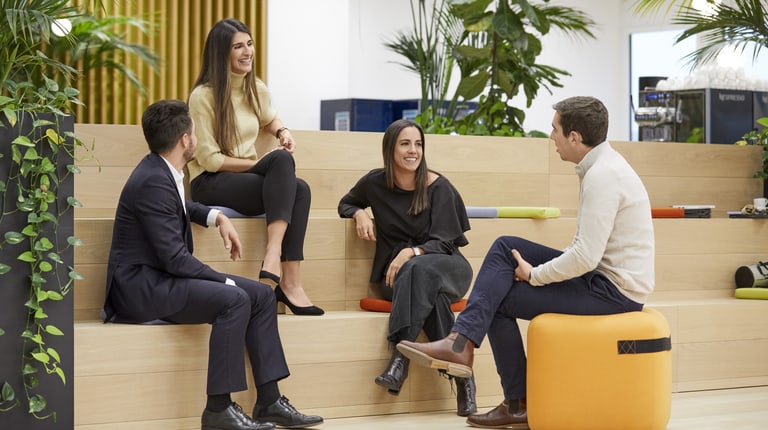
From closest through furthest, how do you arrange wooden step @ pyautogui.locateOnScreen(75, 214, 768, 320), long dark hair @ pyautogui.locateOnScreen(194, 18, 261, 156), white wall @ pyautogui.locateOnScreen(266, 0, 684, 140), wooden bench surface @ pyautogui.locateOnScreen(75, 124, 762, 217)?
wooden step @ pyautogui.locateOnScreen(75, 214, 768, 320)
long dark hair @ pyautogui.locateOnScreen(194, 18, 261, 156)
wooden bench surface @ pyautogui.locateOnScreen(75, 124, 762, 217)
white wall @ pyautogui.locateOnScreen(266, 0, 684, 140)

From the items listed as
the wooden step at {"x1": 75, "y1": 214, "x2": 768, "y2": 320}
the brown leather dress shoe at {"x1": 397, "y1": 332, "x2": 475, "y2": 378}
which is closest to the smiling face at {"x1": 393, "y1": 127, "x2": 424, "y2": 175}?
the wooden step at {"x1": 75, "y1": 214, "x2": 768, "y2": 320}

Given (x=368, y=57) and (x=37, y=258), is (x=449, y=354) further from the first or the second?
(x=368, y=57)

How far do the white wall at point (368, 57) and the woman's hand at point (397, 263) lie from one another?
328 cm

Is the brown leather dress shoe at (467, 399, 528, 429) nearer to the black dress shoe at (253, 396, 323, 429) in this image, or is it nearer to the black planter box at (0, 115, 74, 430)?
the black dress shoe at (253, 396, 323, 429)

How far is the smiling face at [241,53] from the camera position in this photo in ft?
13.5

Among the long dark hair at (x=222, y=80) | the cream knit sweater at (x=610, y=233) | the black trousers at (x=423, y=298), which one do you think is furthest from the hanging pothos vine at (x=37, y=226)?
the cream knit sweater at (x=610, y=233)

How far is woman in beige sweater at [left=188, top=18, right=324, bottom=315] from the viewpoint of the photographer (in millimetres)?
3830

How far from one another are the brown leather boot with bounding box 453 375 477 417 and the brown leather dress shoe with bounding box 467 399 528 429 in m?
0.21

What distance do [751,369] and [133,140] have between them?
2795mm

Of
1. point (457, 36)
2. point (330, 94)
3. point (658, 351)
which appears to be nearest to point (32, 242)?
point (658, 351)

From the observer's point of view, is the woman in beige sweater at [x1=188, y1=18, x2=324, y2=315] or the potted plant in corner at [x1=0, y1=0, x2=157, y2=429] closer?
the potted plant in corner at [x1=0, y1=0, x2=157, y2=429]

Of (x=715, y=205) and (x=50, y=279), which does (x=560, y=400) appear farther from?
(x=715, y=205)

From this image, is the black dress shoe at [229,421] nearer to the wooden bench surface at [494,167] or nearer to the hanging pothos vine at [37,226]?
the hanging pothos vine at [37,226]

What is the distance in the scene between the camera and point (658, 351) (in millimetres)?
3336
